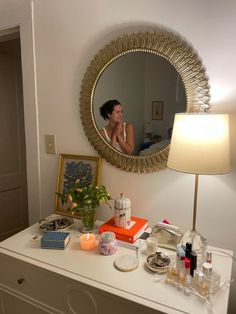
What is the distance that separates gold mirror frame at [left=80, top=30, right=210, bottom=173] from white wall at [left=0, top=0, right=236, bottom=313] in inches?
1.6

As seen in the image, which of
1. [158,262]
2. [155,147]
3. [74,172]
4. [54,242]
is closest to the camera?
[158,262]

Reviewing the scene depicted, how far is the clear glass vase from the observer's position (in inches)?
48.5

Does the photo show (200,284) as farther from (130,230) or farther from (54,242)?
(54,242)

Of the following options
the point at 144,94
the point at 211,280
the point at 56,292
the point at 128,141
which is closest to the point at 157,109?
the point at 144,94

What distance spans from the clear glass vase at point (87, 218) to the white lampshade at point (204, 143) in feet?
1.78

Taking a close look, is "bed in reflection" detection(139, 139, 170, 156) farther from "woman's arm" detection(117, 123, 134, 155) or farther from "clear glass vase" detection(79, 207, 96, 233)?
"clear glass vase" detection(79, 207, 96, 233)

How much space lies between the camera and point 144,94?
1198mm

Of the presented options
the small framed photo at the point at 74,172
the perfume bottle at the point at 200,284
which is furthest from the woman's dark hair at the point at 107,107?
the perfume bottle at the point at 200,284

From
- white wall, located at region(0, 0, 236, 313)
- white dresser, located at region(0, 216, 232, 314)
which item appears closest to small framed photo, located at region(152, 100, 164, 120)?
white wall, located at region(0, 0, 236, 313)

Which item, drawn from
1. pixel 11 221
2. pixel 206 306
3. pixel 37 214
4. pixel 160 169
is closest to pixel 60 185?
pixel 37 214

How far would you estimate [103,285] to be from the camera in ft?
2.89

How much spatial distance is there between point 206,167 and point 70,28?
3.42ft

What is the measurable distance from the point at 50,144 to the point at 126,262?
86cm

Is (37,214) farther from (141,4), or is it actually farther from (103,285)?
(141,4)
